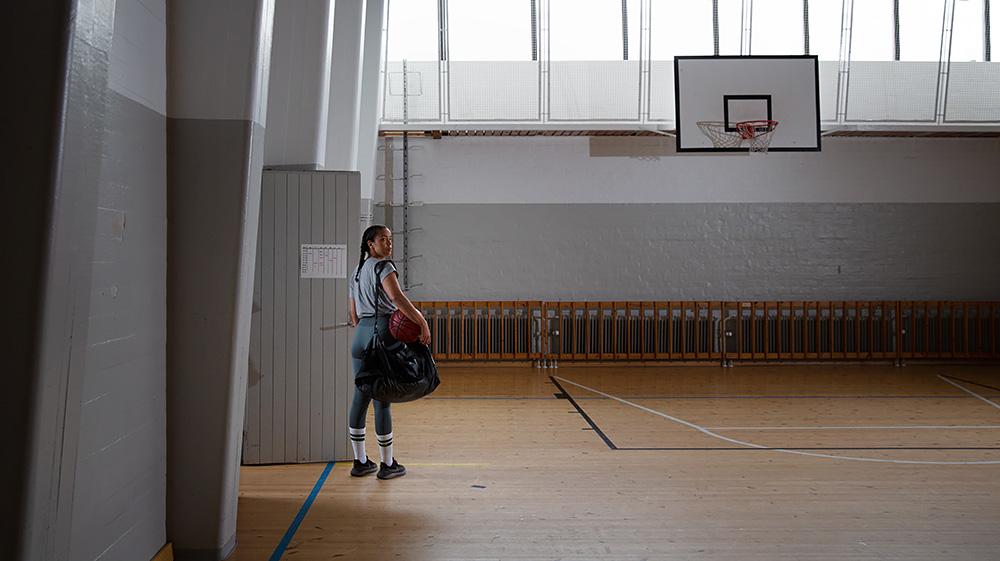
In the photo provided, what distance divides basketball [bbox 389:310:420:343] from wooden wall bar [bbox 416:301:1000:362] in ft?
26.1

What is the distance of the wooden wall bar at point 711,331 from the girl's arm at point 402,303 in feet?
26.0

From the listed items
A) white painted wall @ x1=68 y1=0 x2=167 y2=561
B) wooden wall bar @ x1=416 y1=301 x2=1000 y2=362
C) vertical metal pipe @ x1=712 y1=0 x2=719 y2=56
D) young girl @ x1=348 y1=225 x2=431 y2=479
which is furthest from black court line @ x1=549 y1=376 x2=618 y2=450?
vertical metal pipe @ x1=712 y1=0 x2=719 y2=56

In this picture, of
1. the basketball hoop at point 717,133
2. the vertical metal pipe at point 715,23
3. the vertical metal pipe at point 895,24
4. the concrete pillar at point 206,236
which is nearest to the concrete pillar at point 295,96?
the concrete pillar at point 206,236

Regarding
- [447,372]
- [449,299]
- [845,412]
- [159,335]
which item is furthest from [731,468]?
[449,299]

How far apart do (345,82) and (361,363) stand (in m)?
4.32

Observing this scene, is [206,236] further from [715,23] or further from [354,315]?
[715,23]

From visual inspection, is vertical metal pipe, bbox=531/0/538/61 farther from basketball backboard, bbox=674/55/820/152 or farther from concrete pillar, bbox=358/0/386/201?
concrete pillar, bbox=358/0/386/201

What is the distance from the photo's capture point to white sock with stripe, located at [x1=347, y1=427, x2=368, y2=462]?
19.5 feet

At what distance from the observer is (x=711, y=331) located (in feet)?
44.7

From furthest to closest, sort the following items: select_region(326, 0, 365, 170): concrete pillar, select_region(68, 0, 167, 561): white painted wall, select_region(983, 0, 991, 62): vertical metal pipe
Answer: select_region(983, 0, 991, 62): vertical metal pipe, select_region(326, 0, 365, 170): concrete pillar, select_region(68, 0, 167, 561): white painted wall

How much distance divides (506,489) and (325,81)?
12.1 ft

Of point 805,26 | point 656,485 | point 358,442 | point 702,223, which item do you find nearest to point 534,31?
point 702,223

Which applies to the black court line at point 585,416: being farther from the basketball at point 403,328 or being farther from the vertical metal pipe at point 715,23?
the vertical metal pipe at point 715,23

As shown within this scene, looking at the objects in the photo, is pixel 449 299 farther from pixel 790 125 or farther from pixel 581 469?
pixel 581 469
